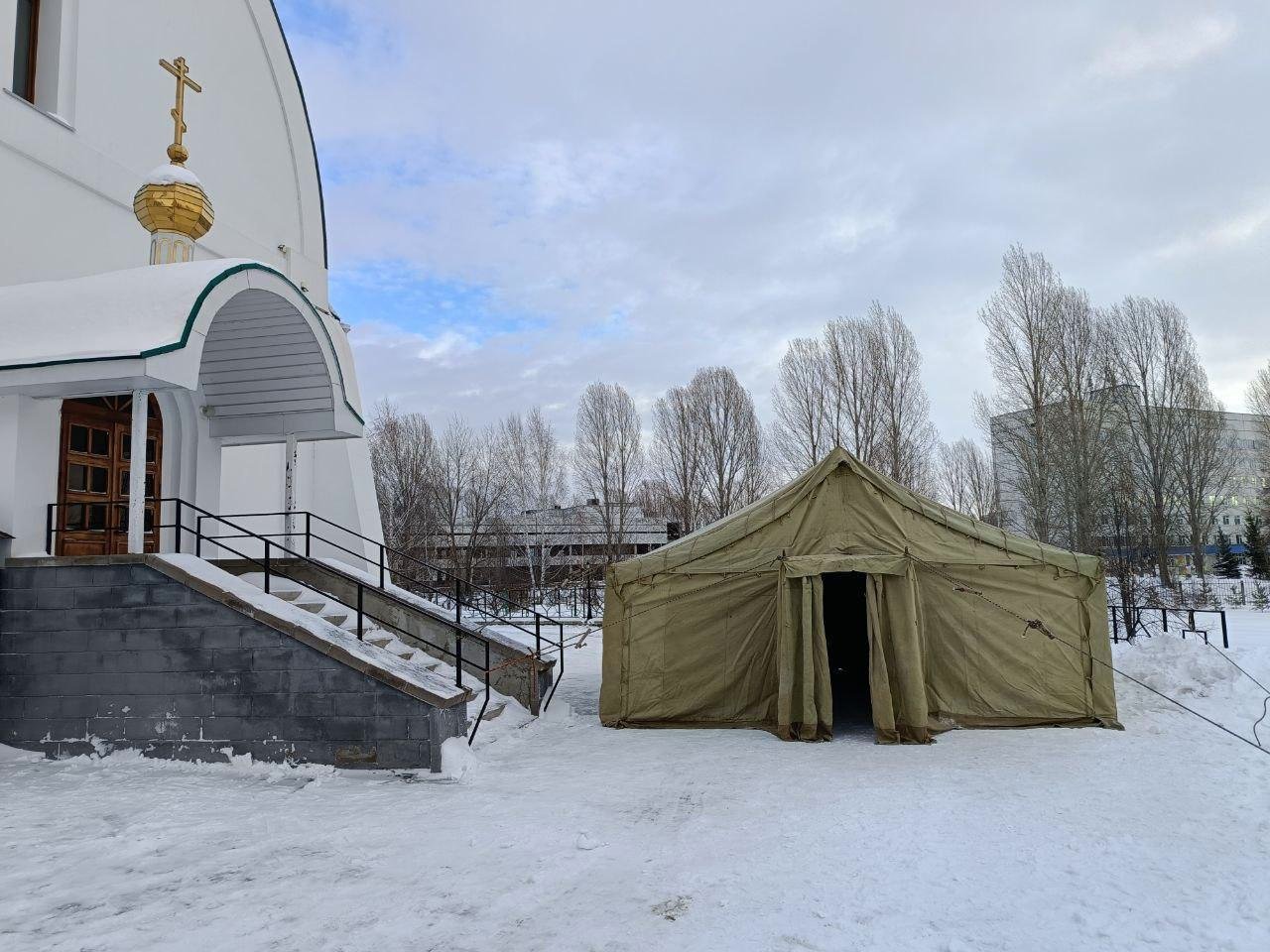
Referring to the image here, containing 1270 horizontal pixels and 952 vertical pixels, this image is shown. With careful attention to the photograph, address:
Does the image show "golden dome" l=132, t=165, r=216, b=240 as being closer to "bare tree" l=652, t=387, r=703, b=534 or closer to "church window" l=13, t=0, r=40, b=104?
"church window" l=13, t=0, r=40, b=104

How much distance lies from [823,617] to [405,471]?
32.2m

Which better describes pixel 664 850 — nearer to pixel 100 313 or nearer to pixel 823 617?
pixel 823 617

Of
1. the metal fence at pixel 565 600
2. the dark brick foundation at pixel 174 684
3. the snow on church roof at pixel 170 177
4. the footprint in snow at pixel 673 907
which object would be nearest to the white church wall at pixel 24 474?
the dark brick foundation at pixel 174 684

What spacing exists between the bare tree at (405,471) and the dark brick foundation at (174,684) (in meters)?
28.4

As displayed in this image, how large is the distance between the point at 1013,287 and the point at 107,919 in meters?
29.6

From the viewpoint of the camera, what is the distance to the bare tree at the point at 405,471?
36.9 meters

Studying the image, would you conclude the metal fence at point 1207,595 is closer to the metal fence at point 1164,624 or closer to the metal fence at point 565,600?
the metal fence at point 1164,624

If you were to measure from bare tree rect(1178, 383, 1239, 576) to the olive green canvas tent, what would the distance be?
27014mm

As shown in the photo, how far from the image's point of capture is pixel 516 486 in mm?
39219

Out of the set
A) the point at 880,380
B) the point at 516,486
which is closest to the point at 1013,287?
the point at 880,380

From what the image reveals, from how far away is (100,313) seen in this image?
8.00 meters

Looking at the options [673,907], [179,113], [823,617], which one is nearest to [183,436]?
[179,113]

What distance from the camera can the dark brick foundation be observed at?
7.19 metres

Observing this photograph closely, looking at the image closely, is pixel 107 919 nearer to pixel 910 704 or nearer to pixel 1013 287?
pixel 910 704
